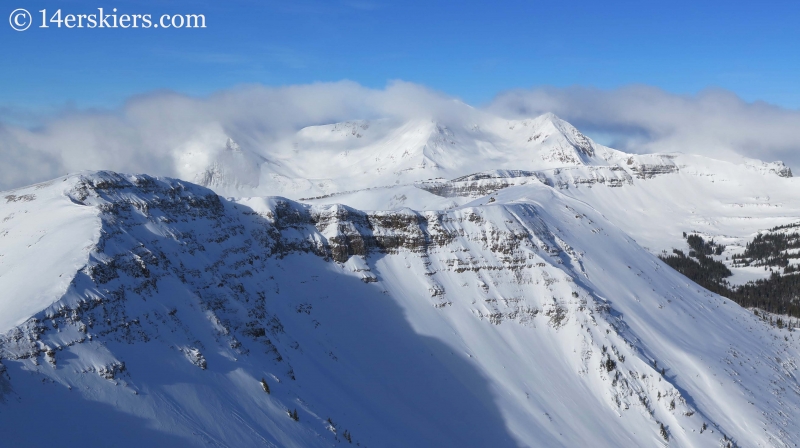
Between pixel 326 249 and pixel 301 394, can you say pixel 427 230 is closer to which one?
pixel 326 249

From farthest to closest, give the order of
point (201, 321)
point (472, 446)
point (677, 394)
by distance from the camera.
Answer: point (677, 394)
point (472, 446)
point (201, 321)

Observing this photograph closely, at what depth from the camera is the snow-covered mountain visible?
52781 millimetres

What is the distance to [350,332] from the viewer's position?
293ft

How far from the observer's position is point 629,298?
4488 inches

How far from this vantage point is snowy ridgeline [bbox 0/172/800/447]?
52.8 m

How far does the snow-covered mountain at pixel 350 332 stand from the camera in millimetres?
52781

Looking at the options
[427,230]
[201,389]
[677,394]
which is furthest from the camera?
[427,230]

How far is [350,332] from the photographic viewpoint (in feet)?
293

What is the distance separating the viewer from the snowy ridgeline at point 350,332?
173 feet

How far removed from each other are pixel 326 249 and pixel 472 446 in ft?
135

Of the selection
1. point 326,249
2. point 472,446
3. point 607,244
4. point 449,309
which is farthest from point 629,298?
point 326,249

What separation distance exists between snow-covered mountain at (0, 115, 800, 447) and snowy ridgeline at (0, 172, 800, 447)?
296mm

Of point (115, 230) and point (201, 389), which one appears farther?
point (115, 230)

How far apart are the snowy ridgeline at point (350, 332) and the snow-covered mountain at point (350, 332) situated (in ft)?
0.97
